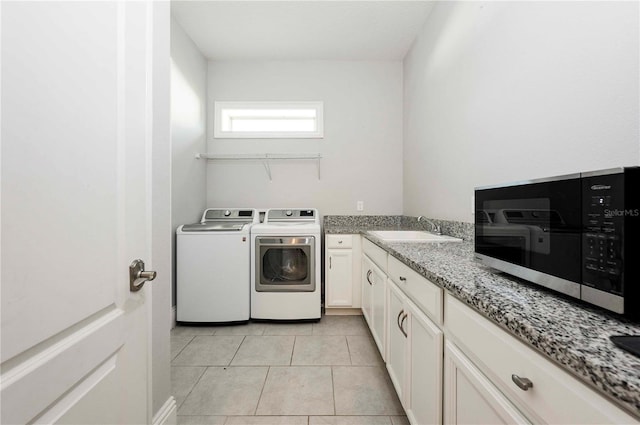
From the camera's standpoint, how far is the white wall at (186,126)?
2381 mm

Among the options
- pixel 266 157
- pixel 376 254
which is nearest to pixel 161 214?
pixel 376 254

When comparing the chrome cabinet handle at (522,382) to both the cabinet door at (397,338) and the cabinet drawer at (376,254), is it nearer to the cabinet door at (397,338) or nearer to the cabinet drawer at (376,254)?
the cabinet door at (397,338)

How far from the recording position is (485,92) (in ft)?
5.07

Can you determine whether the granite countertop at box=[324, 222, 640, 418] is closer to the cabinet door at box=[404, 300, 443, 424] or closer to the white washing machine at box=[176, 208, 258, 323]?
the cabinet door at box=[404, 300, 443, 424]

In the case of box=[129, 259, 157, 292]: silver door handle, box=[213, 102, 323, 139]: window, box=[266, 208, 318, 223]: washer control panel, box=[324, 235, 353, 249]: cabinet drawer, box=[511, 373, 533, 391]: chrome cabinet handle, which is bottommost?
box=[511, 373, 533, 391]: chrome cabinet handle

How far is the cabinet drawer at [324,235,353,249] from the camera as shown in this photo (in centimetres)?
259

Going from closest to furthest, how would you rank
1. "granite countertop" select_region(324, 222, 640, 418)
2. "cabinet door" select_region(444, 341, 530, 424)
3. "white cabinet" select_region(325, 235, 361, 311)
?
"granite countertop" select_region(324, 222, 640, 418), "cabinet door" select_region(444, 341, 530, 424), "white cabinet" select_region(325, 235, 361, 311)

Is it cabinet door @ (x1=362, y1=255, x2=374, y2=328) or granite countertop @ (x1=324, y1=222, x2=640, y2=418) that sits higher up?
granite countertop @ (x1=324, y1=222, x2=640, y2=418)

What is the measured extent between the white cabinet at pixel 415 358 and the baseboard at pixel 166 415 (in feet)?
3.67

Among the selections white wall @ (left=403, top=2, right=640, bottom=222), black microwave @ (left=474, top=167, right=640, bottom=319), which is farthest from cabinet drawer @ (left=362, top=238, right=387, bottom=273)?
black microwave @ (left=474, top=167, right=640, bottom=319)

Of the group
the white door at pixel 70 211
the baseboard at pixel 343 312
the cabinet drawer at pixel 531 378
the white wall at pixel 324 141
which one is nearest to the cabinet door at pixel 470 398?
the cabinet drawer at pixel 531 378

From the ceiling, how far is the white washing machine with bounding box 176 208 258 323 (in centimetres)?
191

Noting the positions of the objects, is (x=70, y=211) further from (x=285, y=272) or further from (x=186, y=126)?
(x=186, y=126)

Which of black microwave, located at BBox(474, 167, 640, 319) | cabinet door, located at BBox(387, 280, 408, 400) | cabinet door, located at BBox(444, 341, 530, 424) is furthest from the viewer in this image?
cabinet door, located at BBox(387, 280, 408, 400)
